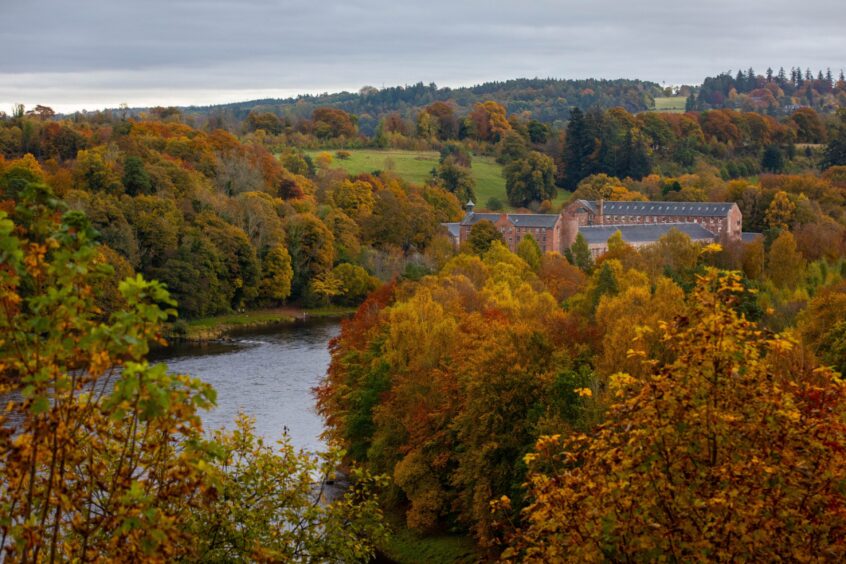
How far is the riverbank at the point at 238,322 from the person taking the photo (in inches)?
2931

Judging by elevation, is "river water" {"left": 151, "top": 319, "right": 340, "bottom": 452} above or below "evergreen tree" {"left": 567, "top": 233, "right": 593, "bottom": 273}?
below

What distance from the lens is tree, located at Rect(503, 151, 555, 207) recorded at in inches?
5404

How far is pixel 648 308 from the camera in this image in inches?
1603

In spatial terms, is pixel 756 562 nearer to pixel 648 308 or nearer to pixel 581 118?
pixel 648 308

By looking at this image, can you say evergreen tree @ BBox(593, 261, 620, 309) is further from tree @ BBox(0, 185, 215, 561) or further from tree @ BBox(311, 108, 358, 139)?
tree @ BBox(311, 108, 358, 139)

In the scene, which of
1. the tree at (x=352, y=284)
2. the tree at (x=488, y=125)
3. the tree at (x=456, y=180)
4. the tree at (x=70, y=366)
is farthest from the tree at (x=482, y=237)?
the tree at (x=488, y=125)

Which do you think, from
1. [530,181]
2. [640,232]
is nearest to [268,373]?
[640,232]

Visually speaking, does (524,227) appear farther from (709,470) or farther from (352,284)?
(709,470)

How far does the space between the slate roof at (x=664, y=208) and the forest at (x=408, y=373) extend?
4.61 m

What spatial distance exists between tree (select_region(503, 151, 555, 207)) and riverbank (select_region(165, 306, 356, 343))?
51.6 m

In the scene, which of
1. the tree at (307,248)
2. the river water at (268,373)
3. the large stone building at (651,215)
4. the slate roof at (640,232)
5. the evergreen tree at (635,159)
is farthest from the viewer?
the evergreen tree at (635,159)

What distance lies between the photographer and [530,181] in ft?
450

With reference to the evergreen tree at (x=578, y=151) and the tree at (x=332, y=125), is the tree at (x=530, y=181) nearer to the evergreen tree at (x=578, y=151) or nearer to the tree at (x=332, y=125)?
the evergreen tree at (x=578, y=151)

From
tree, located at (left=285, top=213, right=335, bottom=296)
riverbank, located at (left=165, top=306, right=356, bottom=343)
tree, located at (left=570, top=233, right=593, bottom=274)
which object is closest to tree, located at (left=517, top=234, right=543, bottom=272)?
tree, located at (left=570, top=233, right=593, bottom=274)
